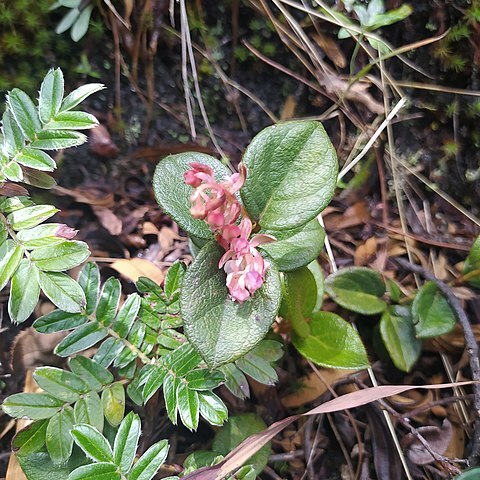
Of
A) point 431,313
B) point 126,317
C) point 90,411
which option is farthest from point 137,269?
point 431,313

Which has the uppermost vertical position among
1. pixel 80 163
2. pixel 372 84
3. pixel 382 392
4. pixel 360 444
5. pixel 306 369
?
pixel 80 163

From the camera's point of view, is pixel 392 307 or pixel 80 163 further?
pixel 80 163

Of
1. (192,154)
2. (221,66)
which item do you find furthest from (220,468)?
(221,66)

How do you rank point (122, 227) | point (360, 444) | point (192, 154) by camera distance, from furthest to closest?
point (122, 227), point (360, 444), point (192, 154)

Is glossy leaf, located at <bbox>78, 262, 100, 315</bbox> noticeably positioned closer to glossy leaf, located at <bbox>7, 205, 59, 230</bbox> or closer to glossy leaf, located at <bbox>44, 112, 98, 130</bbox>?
glossy leaf, located at <bbox>7, 205, 59, 230</bbox>

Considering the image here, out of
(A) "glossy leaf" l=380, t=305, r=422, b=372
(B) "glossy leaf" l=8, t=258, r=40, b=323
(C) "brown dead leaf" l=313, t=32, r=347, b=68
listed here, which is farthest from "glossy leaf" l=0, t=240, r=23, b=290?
(C) "brown dead leaf" l=313, t=32, r=347, b=68

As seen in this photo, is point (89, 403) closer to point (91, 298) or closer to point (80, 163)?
point (91, 298)

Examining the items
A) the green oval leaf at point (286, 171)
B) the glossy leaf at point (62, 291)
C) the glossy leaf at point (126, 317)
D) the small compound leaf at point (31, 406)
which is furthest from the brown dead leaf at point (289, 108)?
the small compound leaf at point (31, 406)

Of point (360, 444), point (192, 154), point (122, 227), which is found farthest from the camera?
point (122, 227)
